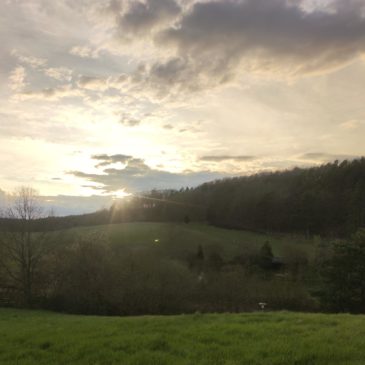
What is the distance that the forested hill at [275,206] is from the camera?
9500cm

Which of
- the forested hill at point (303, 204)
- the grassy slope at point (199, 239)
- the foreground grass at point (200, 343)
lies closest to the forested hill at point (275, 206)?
the forested hill at point (303, 204)

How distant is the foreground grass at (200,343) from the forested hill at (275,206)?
76.1 m

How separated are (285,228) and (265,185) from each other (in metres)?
29.6

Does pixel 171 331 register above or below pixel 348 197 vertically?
below

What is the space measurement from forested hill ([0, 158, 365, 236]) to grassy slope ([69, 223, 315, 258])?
11.3 meters

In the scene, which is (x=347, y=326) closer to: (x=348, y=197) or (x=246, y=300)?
(x=246, y=300)

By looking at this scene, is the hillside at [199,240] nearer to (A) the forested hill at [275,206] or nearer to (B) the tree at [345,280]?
(A) the forested hill at [275,206]

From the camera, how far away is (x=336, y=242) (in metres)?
28.9

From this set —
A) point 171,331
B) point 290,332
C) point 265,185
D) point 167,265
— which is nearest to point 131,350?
point 171,331

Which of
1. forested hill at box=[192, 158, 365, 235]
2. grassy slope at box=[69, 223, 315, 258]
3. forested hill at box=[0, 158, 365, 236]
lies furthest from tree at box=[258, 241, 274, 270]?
forested hill at box=[192, 158, 365, 235]

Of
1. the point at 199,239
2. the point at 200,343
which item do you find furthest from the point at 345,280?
the point at 199,239

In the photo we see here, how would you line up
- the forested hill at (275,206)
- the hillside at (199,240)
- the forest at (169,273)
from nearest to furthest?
the forest at (169,273) < the hillside at (199,240) < the forested hill at (275,206)

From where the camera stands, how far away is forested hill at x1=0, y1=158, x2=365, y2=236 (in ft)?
312

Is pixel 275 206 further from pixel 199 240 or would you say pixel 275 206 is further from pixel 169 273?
pixel 169 273
